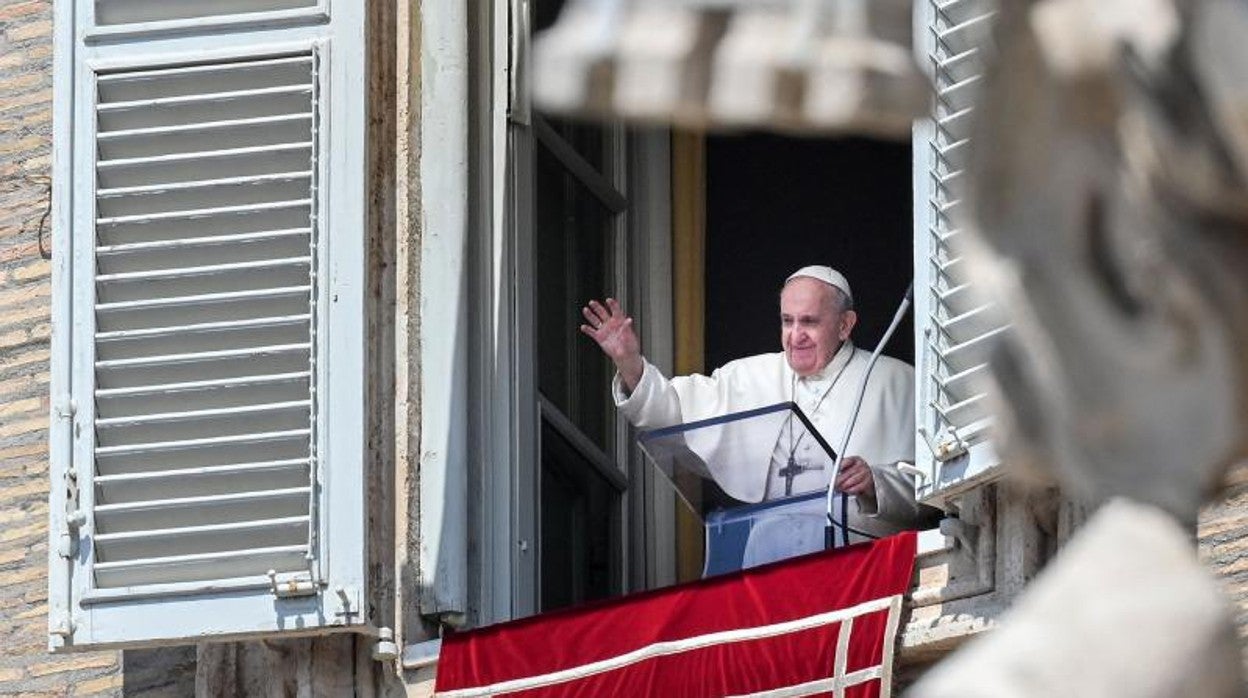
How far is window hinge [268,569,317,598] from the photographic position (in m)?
7.44

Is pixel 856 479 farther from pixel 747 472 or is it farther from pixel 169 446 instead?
pixel 169 446

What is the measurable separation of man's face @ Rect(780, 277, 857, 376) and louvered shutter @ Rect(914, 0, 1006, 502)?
4.90ft

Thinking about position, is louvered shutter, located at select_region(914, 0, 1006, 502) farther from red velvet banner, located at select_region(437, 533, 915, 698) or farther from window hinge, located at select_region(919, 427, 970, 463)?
red velvet banner, located at select_region(437, 533, 915, 698)

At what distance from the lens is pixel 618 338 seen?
8281 millimetres

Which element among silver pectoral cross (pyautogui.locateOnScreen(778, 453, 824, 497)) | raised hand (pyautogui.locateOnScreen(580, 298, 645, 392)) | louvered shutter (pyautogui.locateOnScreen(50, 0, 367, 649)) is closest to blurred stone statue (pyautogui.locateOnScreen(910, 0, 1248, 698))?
louvered shutter (pyautogui.locateOnScreen(50, 0, 367, 649))

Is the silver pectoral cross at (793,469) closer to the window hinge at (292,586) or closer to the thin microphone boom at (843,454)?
the thin microphone boom at (843,454)

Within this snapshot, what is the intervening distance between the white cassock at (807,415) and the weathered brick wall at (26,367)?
108cm

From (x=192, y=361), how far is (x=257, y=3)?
628 millimetres

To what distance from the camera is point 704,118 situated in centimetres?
294

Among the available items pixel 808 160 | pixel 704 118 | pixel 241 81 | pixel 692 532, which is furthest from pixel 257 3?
pixel 704 118

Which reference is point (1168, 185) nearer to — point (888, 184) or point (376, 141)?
point (376, 141)

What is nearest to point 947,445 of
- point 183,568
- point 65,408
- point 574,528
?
point 183,568

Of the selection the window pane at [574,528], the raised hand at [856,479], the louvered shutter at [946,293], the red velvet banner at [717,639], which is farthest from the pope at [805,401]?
the louvered shutter at [946,293]

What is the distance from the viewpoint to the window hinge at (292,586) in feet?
24.4
